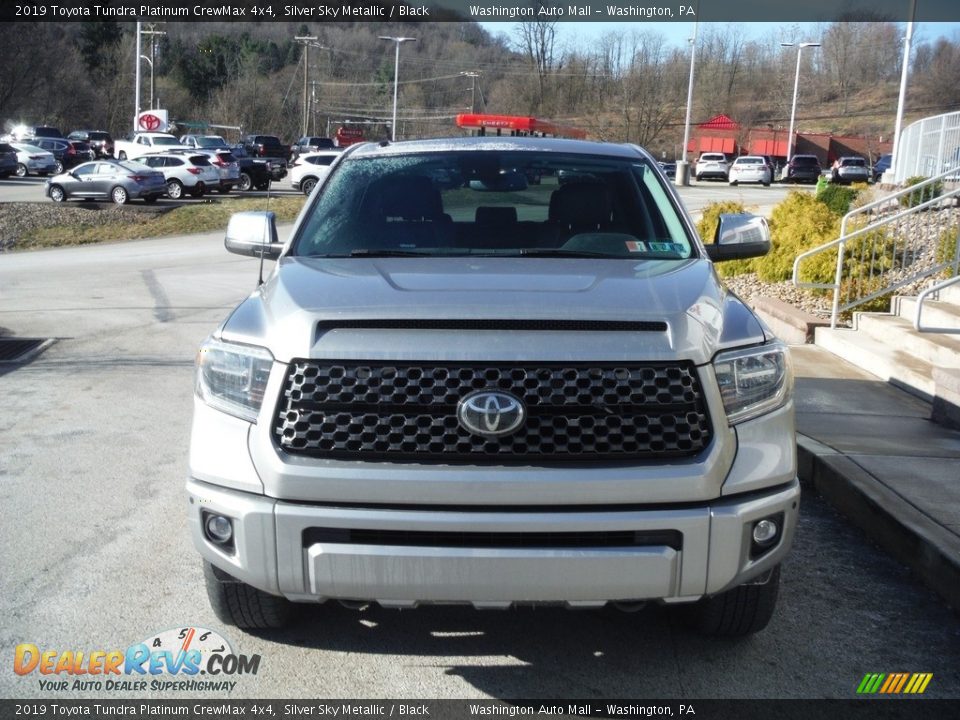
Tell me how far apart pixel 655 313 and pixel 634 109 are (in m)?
49.0

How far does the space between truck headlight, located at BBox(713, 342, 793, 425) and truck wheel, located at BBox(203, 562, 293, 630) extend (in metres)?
1.74

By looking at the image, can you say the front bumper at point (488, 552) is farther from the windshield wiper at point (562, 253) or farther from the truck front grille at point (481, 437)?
the windshield wiper at point (562, 253)

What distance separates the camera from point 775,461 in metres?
3.33

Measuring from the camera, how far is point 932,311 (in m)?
9.58

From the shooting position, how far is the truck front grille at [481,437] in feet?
10.4

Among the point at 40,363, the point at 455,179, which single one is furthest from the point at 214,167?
the point at 455,179

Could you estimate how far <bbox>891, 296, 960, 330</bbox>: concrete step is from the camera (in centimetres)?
919

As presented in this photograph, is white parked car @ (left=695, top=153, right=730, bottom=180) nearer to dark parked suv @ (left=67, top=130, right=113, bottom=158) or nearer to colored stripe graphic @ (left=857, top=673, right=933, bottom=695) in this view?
dark parked suv @ (left=67, top=130, right=113, bottom=158)

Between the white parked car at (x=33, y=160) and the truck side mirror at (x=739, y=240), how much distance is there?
150 feet

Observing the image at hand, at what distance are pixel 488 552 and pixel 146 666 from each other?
148 centimetres

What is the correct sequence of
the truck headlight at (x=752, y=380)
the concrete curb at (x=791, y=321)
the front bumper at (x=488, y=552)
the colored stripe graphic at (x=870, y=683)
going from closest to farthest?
the front bumper at (x=488, y=552) → the truck headlight at (x=752, y=380) → the colored stripe graphic at (x=870, y=683) → the concrete curb at (x=791, y=321)

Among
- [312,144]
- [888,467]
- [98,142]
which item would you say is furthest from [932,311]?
[98,142]

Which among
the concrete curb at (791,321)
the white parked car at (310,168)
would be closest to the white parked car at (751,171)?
the white parked car at (310,168)

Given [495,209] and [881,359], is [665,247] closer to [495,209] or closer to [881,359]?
[495,209]
